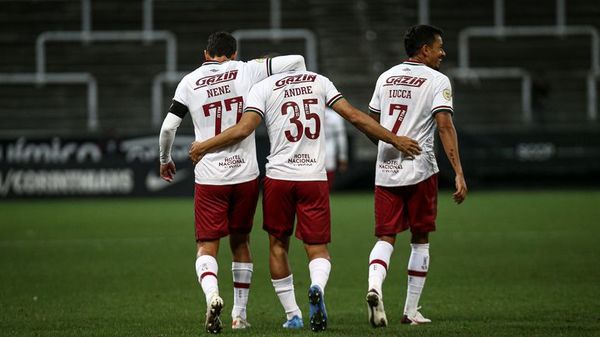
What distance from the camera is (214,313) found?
6840 mm

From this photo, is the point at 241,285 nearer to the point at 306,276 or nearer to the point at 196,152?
the point at 196,152

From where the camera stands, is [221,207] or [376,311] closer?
[376,311]

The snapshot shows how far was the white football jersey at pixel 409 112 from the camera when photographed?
25.1 ft

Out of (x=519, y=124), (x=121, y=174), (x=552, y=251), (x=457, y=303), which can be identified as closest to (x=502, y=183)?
(x=519, y=124)

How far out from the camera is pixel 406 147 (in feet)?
24.3

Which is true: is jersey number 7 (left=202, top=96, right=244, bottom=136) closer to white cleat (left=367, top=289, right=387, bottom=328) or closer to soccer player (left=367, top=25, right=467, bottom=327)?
soccer player (left=367, top=25, right=467, bottom=327)

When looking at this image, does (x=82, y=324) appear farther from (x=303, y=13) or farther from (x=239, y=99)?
(x=303, y=13)

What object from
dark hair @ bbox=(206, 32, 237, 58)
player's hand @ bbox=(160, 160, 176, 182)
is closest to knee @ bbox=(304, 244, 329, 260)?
player's hand @ bbox=(160, 160, 176, 182)

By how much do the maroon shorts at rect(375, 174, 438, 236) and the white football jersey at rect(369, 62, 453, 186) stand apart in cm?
7

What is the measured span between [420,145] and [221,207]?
1561mm

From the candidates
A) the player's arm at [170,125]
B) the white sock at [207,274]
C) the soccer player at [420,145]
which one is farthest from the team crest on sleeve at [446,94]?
the white sock at [207,274]

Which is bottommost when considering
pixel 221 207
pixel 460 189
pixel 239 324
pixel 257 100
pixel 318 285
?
pixel 239 324

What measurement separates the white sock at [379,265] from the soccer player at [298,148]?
338mm

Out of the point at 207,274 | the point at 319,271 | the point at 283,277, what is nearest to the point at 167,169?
the point at 207,274
